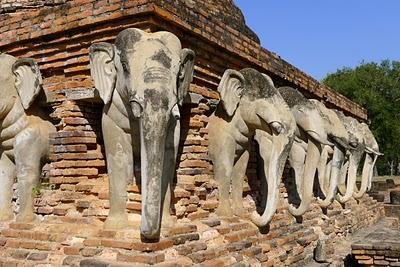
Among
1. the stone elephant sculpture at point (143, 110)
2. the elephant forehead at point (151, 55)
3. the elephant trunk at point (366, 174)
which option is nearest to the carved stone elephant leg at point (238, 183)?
the stone elephant sculpture at point (143, 110)

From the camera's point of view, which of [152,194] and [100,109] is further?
[100,109]

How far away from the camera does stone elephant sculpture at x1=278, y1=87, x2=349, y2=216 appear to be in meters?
6.89

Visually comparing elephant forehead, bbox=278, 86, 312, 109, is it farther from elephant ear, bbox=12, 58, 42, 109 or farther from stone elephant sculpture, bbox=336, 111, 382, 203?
elephant ear, bbox=12, 58, 42, 109

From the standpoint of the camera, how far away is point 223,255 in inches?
206

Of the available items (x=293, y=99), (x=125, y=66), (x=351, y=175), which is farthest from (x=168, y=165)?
(x=351, y=175)

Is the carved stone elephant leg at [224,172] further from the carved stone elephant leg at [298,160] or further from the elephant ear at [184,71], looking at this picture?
the carved stone elephant leg at [298,160]

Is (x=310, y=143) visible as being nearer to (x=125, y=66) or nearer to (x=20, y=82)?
(x=125, y=66)

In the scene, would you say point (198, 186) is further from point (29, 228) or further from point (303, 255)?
point (303, 255)

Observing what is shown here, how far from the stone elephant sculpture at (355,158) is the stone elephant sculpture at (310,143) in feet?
3.40

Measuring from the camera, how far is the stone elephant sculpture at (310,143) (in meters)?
6.89

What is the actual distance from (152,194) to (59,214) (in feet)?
4.52

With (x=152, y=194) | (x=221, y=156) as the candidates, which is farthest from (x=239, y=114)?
(x=152, y=194)

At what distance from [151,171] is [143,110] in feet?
1.58

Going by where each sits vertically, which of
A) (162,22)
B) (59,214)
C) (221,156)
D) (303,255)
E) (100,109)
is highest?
(162,22)
